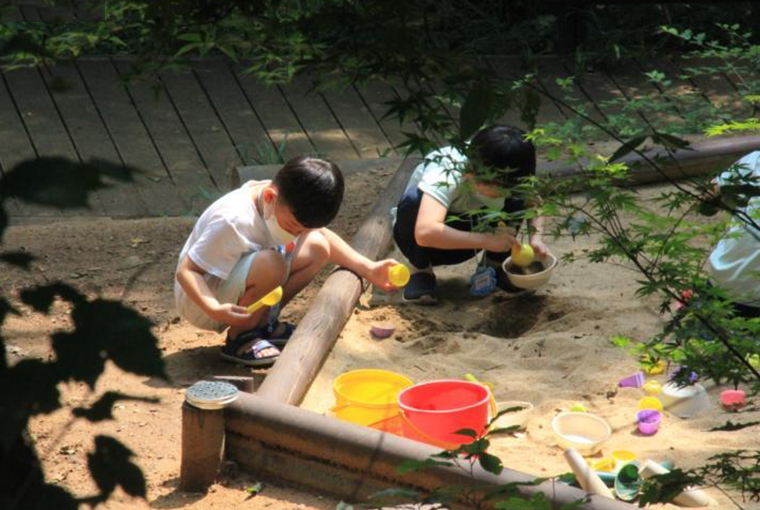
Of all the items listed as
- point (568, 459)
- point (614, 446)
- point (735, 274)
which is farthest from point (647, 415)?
point (735, 274)

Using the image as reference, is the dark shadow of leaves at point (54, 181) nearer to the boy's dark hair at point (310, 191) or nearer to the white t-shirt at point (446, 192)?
the boy's dark hair at point (310, 191)

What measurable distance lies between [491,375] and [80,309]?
2.34m

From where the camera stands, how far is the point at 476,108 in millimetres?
1258

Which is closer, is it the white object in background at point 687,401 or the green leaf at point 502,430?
the green leaf at point 502,430

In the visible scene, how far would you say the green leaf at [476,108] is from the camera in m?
1.26

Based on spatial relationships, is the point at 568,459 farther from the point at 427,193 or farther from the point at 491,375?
the point at 427,193

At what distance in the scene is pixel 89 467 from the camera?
109cm

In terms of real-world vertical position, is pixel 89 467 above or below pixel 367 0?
below

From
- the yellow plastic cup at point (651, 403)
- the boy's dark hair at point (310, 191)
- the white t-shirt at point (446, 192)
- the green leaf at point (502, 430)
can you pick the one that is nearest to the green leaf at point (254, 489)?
the green leaf at point (502, 430)

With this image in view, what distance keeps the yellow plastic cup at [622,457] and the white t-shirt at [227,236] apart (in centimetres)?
127

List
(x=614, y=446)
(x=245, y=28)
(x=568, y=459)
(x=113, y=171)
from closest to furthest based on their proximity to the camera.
→ (x=113, y=171), (x=245, y=28), (x=568, y=459), (x=614, y=446)

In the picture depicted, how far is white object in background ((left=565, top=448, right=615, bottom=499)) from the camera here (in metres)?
2.44

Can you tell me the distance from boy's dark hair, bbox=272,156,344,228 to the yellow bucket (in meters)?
0.49

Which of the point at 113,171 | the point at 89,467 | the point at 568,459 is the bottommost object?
the point at 568,459
